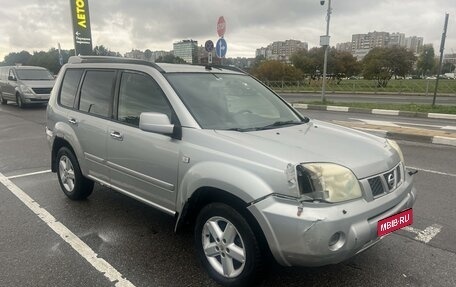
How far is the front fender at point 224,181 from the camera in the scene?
2.60 metres

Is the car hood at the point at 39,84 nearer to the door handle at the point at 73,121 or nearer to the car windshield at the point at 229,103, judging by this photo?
the door handle at the point at 73,121

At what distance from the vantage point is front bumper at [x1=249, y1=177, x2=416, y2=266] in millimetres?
2445

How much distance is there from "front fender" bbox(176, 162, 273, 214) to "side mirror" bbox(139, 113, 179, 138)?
0.39 metres

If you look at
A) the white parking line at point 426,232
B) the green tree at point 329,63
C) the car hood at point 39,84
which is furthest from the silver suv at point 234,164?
the green tree at point 329,63

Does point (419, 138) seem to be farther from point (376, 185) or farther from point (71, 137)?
point (71, 137)

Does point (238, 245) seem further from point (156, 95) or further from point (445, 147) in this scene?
point (445, 147)

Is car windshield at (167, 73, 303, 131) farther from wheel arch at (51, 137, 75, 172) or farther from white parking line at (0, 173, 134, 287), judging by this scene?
wheel arch at (51, 137, 75, 172)

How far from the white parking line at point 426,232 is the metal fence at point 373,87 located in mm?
25373

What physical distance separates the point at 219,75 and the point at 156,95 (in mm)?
822

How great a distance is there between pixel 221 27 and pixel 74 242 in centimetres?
933

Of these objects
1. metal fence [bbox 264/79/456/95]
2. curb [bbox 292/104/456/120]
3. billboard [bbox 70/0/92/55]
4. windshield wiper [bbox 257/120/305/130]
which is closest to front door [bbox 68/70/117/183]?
windshield wiper [bbox 257/120/305/130]

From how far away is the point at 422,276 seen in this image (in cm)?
311

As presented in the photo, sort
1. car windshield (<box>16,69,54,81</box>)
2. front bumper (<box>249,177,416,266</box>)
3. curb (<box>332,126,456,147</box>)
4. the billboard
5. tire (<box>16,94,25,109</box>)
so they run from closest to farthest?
front bumper (<box>249,177,416,266</box>) → curb (<box>332,126,456,147</box>) → tire (<box>16,94,25,109</box>) → car windshield (<box>16,69,54,81</box>) → the billboard

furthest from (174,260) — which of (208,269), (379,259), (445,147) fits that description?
(445,147)
